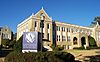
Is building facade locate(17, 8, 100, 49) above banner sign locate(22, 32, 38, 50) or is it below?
above

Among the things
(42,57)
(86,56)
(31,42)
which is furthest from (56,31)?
(42,57)

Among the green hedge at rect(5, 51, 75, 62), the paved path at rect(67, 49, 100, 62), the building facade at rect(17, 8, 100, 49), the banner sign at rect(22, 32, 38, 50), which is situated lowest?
the paved path at rect(67, 49, 100, 62)

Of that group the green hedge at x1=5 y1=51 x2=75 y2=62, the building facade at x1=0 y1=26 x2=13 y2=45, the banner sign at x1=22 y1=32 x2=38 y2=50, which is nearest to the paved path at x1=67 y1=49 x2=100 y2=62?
the banner sign at x1=22 y1=32 x2=38 y2=50

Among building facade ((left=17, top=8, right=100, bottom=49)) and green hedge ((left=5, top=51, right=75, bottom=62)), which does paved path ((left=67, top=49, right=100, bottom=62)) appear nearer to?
green hedge ((left=5, top=51, right=75, bottom=62))

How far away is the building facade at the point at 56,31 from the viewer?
52.0 m

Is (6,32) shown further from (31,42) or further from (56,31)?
(31,42)

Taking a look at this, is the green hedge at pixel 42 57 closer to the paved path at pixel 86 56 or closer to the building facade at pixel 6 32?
the paved path at pixel 86 56

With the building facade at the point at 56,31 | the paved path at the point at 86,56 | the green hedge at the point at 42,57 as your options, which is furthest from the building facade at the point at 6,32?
the green hedge at the point at 42,57

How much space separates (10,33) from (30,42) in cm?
4943

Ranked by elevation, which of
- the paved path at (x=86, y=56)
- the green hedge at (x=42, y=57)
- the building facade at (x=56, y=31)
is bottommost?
the paved path at (x=86, y=56)

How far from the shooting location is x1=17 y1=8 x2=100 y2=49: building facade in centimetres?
5203

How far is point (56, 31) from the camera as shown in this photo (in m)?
58.7

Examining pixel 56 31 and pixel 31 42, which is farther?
pixel 56 31

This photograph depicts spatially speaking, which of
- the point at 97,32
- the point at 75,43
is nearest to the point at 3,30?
the point at 75,43
